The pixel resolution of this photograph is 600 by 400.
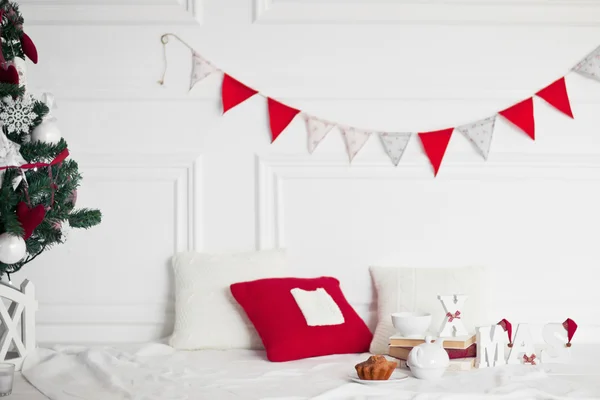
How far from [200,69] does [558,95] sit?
139 cm

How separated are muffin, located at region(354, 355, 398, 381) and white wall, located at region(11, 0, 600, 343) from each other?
2.59 ft

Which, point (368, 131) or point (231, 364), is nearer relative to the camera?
point (231, 364)

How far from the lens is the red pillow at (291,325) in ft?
7.86

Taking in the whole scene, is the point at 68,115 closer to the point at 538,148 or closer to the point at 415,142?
the point at 415,142

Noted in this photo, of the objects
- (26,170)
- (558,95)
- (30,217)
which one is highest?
(558,95)

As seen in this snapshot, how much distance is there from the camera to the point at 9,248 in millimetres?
1899

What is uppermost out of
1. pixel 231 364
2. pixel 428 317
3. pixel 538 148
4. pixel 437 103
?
pixel 437 103

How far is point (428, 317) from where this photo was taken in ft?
7.57

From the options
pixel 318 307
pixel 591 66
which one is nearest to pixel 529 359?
pixel 318 307

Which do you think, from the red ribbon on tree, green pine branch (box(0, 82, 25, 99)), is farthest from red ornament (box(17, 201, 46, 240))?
green pine branch (box(0, 82, 25, 99))

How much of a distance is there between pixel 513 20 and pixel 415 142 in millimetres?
615

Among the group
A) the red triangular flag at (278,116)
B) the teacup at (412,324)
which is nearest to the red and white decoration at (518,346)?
the teacup at (412,324)

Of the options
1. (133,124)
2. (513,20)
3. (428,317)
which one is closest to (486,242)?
(428,317)

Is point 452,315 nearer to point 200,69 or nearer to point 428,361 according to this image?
point 428,361
